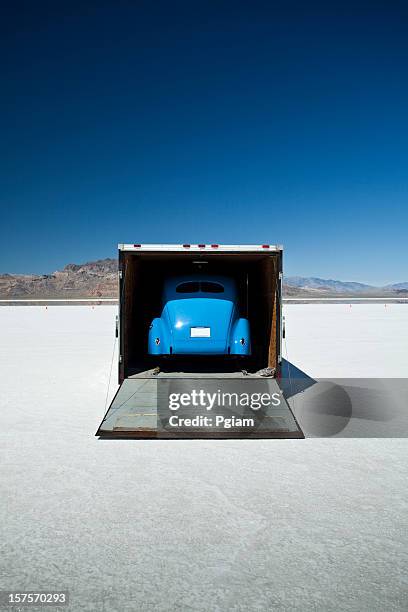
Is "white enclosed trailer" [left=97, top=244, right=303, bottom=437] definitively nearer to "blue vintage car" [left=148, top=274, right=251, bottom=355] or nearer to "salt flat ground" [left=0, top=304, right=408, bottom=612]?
"blue vintage car" [left=148, top=274, right=251, bottom=355]

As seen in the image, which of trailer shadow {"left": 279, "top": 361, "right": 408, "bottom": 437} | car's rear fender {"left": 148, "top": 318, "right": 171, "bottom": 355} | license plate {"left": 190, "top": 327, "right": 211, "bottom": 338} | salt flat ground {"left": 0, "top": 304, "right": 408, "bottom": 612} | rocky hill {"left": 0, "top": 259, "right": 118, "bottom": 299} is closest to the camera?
salt flat ground {"left": 0, "top": 304, "right": 408, "bottom": 612}

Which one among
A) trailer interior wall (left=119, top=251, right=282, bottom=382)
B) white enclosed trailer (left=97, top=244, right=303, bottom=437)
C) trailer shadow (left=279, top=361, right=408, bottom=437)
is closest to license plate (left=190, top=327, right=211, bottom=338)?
white enclosed trailer (left=97, top=244, right=303, bottom=437)

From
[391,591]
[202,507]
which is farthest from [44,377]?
[391,591]

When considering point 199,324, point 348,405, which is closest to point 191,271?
point 199,324

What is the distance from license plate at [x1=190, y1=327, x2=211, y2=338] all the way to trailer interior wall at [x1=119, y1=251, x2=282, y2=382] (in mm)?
1137

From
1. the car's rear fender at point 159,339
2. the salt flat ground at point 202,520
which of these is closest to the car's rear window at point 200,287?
the car's rear fender at point 159,339

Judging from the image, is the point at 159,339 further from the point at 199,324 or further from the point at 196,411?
the point at 196,411

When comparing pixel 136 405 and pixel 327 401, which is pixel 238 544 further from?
pixel 327 401

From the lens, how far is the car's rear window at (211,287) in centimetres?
934

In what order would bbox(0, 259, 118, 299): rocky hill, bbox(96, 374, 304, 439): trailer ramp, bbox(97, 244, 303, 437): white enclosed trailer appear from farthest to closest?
bbox(0, 259, 118, 299): rocky hill → bbox(97, 244, 303, 437): white enclosed trailer → bbox(96, 374, 304, 439): trailer ramp

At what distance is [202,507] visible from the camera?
447cm

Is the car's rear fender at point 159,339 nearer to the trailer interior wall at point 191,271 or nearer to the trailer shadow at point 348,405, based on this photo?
the trailer interior wall at point 191,271

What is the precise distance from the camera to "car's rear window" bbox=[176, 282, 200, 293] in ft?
30.6

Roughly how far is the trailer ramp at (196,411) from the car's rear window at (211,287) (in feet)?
5.45
